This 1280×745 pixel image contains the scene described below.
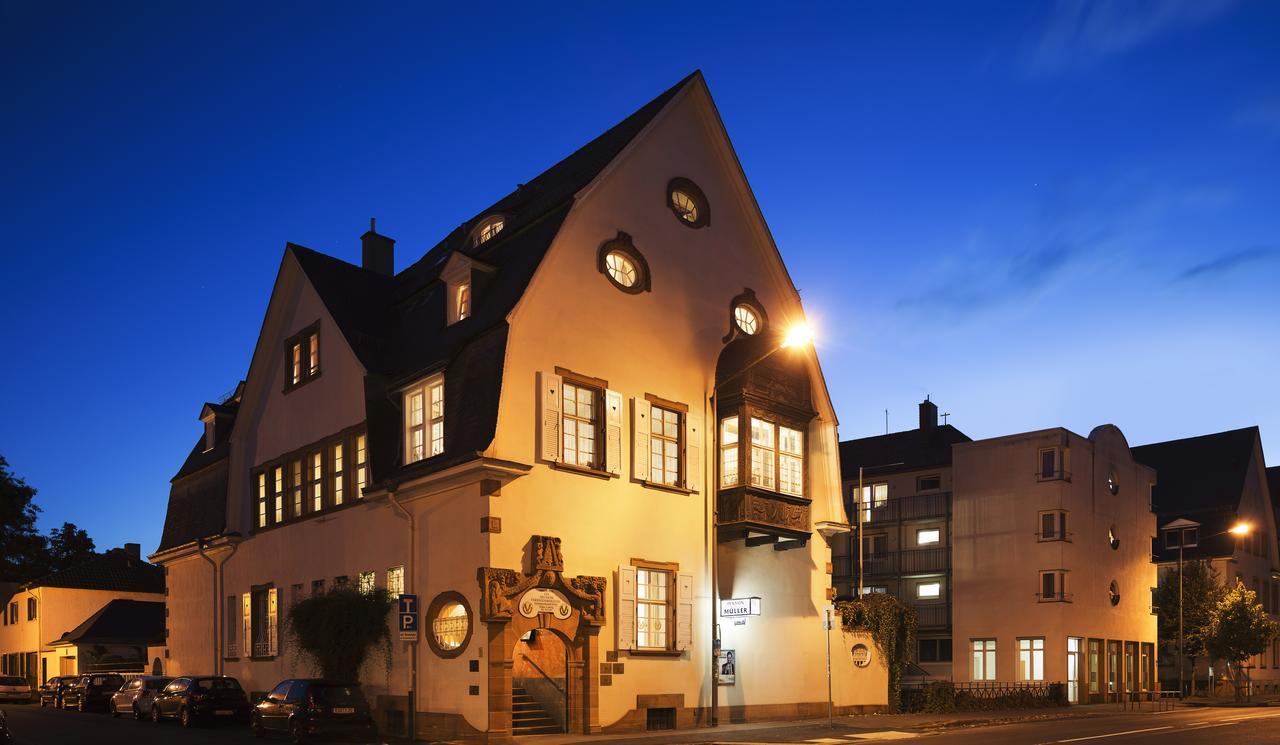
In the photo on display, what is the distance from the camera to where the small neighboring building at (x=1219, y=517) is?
61875 millimetres

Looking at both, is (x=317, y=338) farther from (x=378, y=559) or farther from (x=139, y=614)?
(x=139, y=614)

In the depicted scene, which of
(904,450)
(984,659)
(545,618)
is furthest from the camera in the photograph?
(904,450)

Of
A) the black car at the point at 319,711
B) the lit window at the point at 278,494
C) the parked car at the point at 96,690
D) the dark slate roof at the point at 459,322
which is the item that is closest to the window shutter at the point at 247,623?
the lit window at the point at 278,494

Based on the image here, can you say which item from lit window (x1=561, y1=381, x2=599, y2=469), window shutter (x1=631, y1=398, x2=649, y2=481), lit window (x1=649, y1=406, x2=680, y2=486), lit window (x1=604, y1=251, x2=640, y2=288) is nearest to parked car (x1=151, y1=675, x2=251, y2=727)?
lit window (x1=561, y1=381, x2=599, y2=469)

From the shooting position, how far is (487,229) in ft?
110

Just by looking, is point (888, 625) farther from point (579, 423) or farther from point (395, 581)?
point (395, 581)

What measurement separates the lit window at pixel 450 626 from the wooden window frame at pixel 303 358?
1003 cm

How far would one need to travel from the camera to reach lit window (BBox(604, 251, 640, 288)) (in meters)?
29.7

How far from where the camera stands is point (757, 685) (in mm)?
31453

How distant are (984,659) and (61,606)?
50157 millimetres

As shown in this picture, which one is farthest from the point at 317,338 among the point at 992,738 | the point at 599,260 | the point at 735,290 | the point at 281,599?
the point at 992,738

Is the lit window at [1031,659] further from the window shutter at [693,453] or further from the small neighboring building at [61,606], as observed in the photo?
the small neighboring building at [61,606]

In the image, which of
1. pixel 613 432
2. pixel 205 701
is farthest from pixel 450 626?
pixel 205 701

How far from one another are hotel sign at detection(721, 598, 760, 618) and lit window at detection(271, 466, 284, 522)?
13889 millimetres
